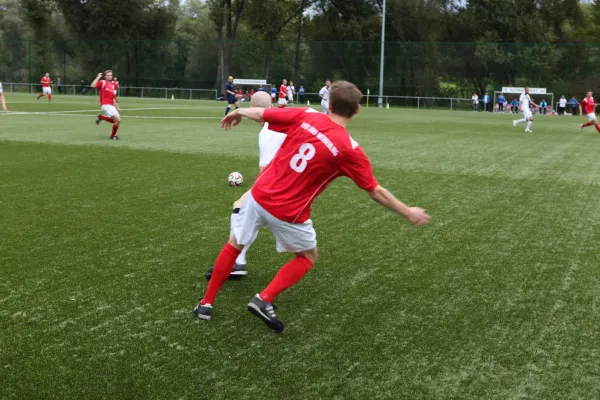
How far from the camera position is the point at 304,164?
13.6ft

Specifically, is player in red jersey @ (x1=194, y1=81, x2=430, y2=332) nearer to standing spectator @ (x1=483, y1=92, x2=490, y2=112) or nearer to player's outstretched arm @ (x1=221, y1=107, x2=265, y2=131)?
player's outstretched arm @ (x1=221, y1=107, x2=265, y2=131)

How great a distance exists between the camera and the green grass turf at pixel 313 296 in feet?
12.2

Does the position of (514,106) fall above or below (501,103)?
below

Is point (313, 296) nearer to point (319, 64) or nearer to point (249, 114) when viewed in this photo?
point (249, 114)

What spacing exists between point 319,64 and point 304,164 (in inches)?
1908

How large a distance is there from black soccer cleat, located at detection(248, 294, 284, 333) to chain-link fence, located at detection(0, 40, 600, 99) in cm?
4549

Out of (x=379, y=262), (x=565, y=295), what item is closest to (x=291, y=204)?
(x=379, y=262)

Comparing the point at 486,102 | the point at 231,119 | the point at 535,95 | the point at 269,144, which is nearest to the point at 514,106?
the point at 535,95

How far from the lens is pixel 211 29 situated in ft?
255

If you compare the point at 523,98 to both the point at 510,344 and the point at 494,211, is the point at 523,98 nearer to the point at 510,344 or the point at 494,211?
the point at 494,211

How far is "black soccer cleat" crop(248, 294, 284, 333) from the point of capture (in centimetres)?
434

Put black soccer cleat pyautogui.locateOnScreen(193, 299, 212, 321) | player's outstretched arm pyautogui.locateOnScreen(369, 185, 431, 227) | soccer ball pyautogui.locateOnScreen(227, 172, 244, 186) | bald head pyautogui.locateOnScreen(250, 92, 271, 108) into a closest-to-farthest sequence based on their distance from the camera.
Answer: player's outstretched arm pyautogui.locateOnScreen(369, 185, 431, 227) → black soccer cleat pyautogui.locateOnScreen(193, 299, 212, 321) → bald head pyautogui.locateOnScreen(250, 92, 271, 108) → soccer ball pyautogui.locateOnScreen(227, 172, 244, 186)

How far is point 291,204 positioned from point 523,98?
24.8 meters

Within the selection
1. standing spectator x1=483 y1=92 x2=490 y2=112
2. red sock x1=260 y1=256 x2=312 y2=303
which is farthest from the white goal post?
red sock x1=260 y1=256 x2=312 y2=303
